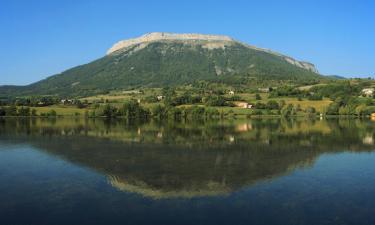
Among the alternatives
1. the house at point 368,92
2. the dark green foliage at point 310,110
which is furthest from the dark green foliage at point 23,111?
the house at point 368,92

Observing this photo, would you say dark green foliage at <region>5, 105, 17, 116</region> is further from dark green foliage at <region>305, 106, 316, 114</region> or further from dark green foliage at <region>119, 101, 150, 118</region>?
dark green foliage at <region>305, 106, 316, 114</region>

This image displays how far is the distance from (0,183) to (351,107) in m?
141

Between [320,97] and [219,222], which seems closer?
[219,222]

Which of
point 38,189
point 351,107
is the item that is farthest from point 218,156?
point 351,107

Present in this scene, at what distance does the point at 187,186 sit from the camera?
26.9 metres

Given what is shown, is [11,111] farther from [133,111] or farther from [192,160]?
[192,160]

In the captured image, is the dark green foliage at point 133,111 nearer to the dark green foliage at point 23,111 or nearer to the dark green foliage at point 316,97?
the dark green foliage at point 23,111

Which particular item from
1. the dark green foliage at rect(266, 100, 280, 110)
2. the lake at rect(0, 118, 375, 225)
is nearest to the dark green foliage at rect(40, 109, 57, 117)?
the dark green foliage at rect(266, 100, 280, 110)

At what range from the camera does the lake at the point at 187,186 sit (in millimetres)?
20344

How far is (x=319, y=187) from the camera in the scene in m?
27.1

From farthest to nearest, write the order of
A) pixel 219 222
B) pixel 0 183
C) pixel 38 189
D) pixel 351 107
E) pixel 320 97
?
pixel 320 97
pixel 351 107
pixel 0 183
pixel 38 189
pixel 219 222

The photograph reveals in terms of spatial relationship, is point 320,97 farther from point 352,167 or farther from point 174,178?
point 174,178

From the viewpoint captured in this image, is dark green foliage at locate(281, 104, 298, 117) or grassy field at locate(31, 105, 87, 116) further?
grassy field at locate(31, 105, 87, 116)

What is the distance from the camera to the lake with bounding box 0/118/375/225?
20344 mm
